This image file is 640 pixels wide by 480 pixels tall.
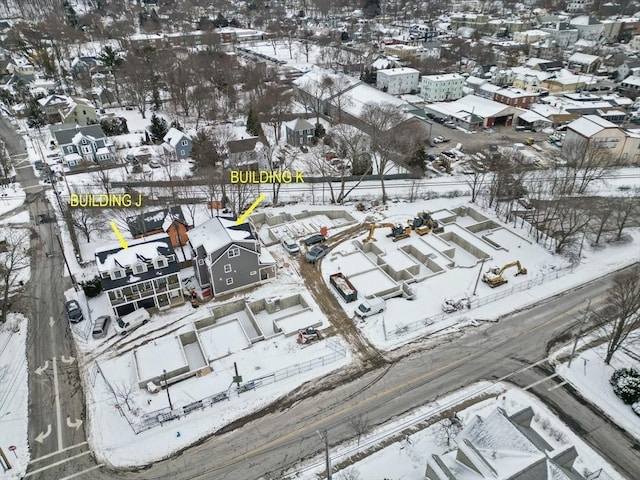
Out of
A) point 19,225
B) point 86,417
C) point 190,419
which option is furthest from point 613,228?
point 19,225

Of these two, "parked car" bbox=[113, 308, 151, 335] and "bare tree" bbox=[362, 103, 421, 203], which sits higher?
"bare tree" bbox=[362, 103, 421, 203]

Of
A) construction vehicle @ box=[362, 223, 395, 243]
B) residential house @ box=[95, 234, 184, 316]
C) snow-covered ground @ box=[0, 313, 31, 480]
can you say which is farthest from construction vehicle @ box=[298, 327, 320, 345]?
snow-covered ground @ box=[0, 313, 31, 480]

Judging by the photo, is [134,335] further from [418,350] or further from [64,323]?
[418,350]

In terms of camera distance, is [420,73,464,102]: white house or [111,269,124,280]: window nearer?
[111,269,124,280]: window

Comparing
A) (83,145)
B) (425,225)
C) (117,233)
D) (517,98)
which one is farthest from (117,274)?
(517,98)

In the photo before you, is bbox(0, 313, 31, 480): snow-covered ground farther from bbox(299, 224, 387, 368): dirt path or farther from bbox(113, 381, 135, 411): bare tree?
bbox(299, 224, 387, 368): dirt path

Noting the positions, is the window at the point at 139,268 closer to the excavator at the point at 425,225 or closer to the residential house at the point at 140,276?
the residential house at the point at 140,276

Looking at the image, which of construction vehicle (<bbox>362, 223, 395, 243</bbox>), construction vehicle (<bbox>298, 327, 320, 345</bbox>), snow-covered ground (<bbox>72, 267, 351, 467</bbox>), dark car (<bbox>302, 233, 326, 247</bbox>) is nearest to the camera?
snow-covered ground (<bbox>72, 267, 351, 467</bbox>)
